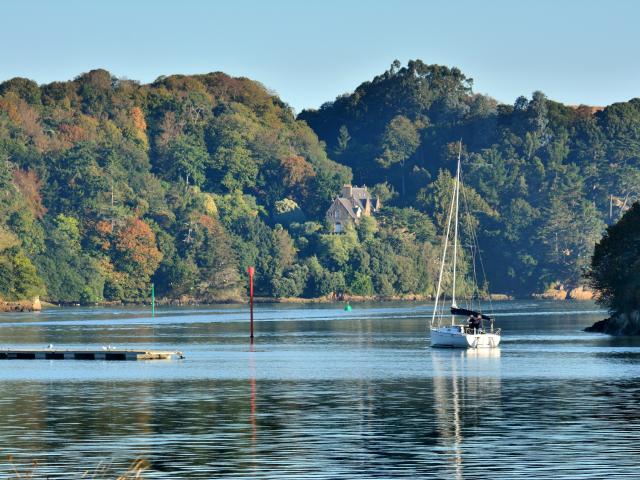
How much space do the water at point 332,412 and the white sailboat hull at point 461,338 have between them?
185 cm

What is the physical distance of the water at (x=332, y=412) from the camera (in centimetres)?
4578

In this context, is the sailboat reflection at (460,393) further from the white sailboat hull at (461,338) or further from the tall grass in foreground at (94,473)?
the tall grass in foreground at (94,473)

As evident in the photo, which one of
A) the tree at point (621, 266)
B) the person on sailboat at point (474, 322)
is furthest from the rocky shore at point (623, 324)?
the person on sailboat at point (474, 322)

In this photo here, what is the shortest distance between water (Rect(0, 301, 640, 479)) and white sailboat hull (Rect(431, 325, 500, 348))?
1.85m

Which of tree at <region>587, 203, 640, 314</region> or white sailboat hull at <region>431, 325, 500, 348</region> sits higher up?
tree at <region>587, 203, 640, 314</region>

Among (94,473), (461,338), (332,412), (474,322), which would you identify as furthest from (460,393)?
(474,322)

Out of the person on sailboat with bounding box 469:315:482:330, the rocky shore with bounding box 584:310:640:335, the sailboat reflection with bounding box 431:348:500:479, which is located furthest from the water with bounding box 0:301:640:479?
the rocky shore with bounding box 584:310:640:335

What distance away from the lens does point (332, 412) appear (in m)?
60.6

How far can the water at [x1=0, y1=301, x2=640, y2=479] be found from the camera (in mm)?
45781

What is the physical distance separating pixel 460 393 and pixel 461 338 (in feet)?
114

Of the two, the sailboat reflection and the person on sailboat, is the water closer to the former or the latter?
the sailboat reflection

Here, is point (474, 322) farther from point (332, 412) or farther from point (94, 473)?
point (94, 473)

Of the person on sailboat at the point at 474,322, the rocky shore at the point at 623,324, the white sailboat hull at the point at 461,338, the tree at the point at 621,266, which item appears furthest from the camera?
the rocky shore at the point at 623,324

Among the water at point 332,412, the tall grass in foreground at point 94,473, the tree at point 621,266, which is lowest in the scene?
the tall grass in foreground at point 94,473
